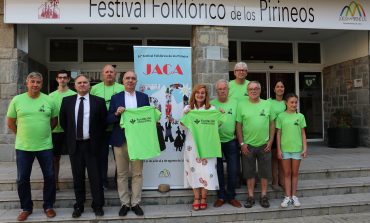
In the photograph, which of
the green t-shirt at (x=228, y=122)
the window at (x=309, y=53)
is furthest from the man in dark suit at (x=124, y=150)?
the window at (x=309, y=53)

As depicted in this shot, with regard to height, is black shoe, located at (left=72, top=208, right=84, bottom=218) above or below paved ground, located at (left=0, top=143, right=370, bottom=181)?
below

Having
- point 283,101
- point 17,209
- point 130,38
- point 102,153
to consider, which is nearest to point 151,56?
point 102,153

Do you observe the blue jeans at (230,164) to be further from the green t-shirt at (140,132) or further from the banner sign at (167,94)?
the green t-shirt at (140,132)

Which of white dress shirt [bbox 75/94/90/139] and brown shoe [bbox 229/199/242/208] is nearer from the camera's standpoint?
white dress shirt [bbox 75/94/90/139]

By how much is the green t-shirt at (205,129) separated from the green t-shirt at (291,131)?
35.7 inches

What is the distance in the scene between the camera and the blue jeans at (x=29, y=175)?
443 centimetres

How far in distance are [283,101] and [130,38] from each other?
5733 millimetres

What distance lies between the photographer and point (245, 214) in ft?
16.1

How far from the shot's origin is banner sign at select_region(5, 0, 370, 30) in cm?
698

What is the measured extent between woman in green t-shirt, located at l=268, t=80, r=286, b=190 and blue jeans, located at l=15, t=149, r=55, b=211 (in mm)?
3098

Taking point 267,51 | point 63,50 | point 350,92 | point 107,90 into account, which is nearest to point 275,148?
point 107,90

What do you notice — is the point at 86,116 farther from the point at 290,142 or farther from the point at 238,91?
the point at 290,142

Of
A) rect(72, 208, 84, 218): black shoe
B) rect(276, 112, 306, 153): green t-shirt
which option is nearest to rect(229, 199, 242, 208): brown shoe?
rect(276, 112, 306, 153): green t-shirt

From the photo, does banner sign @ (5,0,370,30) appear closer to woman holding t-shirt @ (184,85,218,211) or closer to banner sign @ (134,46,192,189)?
banner sign @ (134,46,192,189)
